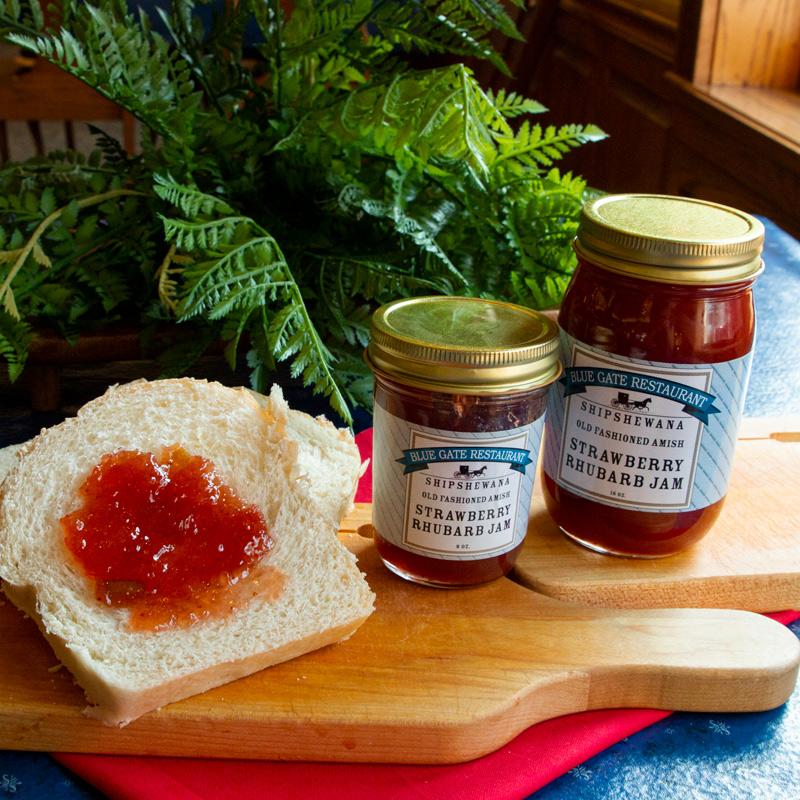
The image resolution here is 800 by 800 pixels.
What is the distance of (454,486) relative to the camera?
1.20 meters

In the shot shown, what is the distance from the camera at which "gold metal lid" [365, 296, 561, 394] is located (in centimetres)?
114

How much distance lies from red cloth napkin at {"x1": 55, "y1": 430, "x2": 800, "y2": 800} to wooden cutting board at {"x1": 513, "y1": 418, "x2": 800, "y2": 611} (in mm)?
291

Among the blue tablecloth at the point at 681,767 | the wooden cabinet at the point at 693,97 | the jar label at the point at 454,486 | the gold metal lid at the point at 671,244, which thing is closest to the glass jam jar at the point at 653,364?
the gold metal lid at the point at 671,244

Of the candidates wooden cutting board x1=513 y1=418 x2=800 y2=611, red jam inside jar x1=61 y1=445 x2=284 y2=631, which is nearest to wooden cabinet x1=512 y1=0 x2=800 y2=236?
wooden cutting board x1=513 y1=418 x2=800 y2=611

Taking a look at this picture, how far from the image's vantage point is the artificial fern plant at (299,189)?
1728mm

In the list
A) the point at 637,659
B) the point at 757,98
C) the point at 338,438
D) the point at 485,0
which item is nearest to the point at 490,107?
the point at 485,0

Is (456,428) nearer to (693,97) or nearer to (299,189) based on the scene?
(299,189)

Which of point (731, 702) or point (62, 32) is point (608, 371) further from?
point (62, 32)

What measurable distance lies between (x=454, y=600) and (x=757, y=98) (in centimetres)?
361

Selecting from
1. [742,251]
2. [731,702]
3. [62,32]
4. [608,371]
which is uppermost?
[62,32]

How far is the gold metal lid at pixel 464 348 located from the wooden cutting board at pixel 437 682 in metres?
0.38

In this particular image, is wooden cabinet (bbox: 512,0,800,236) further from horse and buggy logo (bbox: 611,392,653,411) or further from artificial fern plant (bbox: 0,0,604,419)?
horse and buggy logo (bbox: 611,392,653,411)

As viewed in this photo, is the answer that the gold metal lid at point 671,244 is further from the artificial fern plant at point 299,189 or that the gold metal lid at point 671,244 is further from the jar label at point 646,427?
the artificial fern plant at point 299,189

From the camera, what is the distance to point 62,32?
1682 mm
